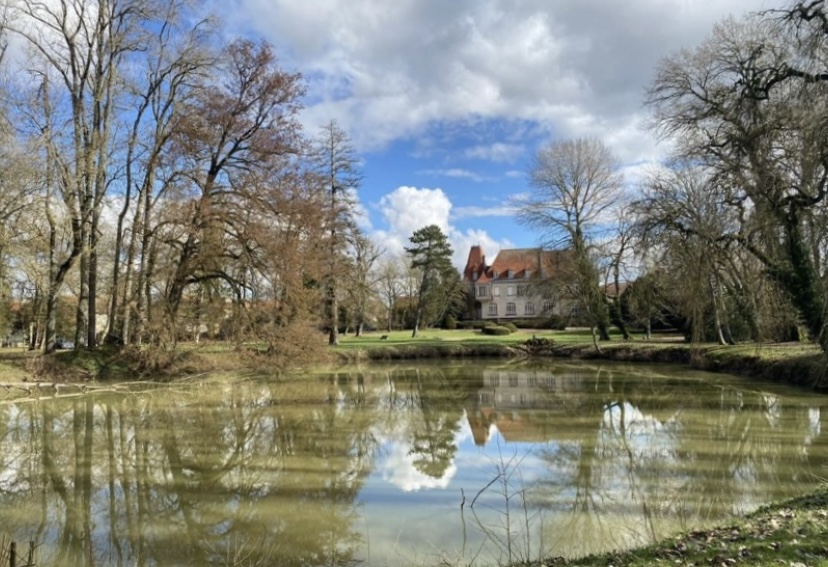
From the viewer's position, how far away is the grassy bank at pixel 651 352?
1712cm

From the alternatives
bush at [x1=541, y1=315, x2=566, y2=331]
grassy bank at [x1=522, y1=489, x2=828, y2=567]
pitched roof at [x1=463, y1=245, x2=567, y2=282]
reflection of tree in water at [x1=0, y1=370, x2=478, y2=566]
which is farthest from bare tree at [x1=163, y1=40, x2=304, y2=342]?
pitched roof at [x1=463, y1=245, x2=567, y2=282]

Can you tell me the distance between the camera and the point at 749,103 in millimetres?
12914

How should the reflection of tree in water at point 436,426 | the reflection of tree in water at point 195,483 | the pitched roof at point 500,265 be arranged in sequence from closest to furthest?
the reflection of tree in water at point 195,483
the reflection of tree in water at point 436,426
the pitched roof at point 500,265

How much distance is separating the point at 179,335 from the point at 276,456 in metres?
12.2

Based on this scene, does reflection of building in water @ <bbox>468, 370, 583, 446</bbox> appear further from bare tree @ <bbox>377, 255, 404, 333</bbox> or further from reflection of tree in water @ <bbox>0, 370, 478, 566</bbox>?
bare tree @ <bbox>377, 255, 404, 333</bbox>

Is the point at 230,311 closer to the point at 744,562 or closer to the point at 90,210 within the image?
the point at 90,210

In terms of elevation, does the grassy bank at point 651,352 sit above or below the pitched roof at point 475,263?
below

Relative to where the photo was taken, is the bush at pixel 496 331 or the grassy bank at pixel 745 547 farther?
the bush at pixel 496 331

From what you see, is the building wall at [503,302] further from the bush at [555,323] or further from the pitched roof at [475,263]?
the bush at [555,323]

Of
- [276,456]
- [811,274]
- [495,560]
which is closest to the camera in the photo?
[495,560]

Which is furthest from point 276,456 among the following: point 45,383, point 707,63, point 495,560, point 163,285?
point 707,63

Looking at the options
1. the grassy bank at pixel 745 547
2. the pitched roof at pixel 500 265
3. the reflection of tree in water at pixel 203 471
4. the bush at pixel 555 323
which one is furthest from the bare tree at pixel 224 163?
→ the pitched roof at pixel 500 265

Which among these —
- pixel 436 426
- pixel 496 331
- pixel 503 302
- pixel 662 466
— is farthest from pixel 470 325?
pixel 662 466

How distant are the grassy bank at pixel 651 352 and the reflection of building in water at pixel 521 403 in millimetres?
5433
